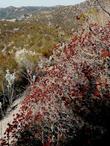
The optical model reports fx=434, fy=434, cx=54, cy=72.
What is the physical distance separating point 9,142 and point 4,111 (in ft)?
9.68

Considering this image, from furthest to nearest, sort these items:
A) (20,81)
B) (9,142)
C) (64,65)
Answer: (20,81) < (64,65) < (9,142)

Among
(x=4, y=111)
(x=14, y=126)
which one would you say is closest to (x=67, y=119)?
(x=14, y=126)

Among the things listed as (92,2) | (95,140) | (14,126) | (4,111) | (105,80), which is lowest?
(4,111)

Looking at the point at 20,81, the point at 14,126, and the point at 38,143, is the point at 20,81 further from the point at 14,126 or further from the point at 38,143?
the point at 38,143

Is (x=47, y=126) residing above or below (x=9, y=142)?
above

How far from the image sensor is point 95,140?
7211 mm

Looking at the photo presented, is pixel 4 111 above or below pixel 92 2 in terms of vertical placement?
below

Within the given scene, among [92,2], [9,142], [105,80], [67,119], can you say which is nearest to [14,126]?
[9,142]

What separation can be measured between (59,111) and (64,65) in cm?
206

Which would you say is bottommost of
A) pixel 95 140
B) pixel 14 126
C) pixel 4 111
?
pixel 4 111

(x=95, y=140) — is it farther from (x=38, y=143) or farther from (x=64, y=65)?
(x=64, y=65)

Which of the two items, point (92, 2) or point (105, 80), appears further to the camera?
point (92, 2)

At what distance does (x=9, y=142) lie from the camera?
9180 millimetres

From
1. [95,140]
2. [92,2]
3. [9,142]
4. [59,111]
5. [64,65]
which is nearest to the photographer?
[95,140]
